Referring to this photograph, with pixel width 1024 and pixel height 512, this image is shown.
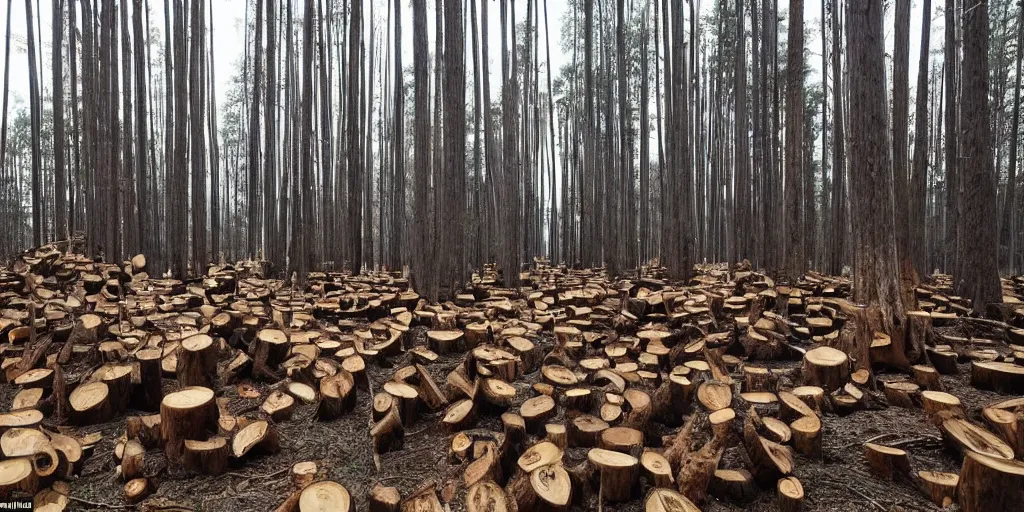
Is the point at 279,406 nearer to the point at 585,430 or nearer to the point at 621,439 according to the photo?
the point at 585,430

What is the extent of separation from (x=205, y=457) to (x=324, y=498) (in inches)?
28.9

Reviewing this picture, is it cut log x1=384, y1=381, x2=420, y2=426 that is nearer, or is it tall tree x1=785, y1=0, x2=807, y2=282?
cut log x1=384, y1=381, x2=420, y2=426

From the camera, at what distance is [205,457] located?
182 centimetres

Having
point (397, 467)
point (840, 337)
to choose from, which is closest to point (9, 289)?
point (397, 467)

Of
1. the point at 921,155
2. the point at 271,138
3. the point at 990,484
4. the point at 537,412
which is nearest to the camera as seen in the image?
the point at 990,484

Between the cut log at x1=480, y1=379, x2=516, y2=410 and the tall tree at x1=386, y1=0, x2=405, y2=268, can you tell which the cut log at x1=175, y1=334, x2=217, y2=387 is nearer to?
the cut log at x1=480, y1=379, x2=516, y2=410

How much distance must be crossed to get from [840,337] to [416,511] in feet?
8.46

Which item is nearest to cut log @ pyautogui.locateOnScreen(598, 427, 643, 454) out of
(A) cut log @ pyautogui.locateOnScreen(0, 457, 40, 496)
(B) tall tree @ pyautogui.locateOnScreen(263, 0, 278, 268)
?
(A) cut log @ pyautogui.locateOnScreen(0, 457, 40, 496)

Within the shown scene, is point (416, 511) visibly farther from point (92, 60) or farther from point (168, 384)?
point (92, 60)

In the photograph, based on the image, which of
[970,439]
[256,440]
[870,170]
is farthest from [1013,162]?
[256,440]

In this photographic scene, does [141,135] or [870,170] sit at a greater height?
[141,135]

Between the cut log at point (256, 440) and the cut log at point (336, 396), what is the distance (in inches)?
10.8

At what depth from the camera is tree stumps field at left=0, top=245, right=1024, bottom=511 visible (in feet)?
5.30

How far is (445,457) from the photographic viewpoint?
198cm
